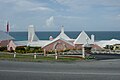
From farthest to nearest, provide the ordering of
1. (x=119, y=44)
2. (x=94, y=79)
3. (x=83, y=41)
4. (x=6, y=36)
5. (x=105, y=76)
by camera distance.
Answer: (x=119, y=44) < (x=83, y=41) < (x=6, y=36) < (x=105, y=76) < (x=94, y=79)

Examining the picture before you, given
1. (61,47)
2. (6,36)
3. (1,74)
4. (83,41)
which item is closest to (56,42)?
(61,47)

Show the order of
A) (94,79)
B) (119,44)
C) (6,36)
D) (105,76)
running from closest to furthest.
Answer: (94,79)
(105,76)
(6,36)
(119,44)

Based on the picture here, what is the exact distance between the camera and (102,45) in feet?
209

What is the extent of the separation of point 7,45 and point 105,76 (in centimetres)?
4660

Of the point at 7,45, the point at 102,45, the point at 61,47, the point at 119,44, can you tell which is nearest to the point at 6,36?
the point at 7,45

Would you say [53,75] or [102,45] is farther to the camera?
[102,45]

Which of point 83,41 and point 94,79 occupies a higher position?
point 83,41

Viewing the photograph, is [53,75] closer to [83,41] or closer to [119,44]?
[83,41]

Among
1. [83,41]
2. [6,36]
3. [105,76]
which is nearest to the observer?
[105,76]

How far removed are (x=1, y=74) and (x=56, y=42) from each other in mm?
41314

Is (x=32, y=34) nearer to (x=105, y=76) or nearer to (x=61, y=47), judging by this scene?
(x=61, y=47)

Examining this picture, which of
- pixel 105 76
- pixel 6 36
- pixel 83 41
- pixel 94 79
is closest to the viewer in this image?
pixel 94 79

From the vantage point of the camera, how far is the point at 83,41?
197 ft

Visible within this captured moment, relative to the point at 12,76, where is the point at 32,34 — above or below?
above
